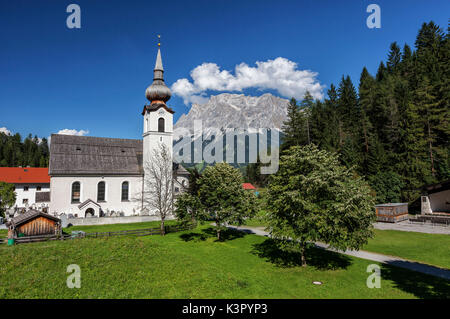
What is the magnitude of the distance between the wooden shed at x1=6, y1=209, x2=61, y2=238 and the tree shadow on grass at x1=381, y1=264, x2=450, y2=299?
91.8ft

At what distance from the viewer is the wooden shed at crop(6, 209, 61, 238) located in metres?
23.2

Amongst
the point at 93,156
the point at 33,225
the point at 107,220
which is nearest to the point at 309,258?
the point at 33,225

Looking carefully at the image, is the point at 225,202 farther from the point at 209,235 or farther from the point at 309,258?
the point at 309,258

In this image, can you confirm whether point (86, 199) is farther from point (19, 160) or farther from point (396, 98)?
point (19, 160)

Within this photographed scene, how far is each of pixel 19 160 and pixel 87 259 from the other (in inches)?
4407

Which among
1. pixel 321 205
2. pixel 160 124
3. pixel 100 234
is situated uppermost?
pixel 160 124

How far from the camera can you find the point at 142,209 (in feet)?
130

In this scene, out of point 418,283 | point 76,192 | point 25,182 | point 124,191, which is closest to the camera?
point 418,283

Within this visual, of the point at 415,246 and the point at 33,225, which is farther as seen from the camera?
the point at 33,225

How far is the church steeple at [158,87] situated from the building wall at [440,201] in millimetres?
41692

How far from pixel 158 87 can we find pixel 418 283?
37.6 metres

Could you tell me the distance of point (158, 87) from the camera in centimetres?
3941
